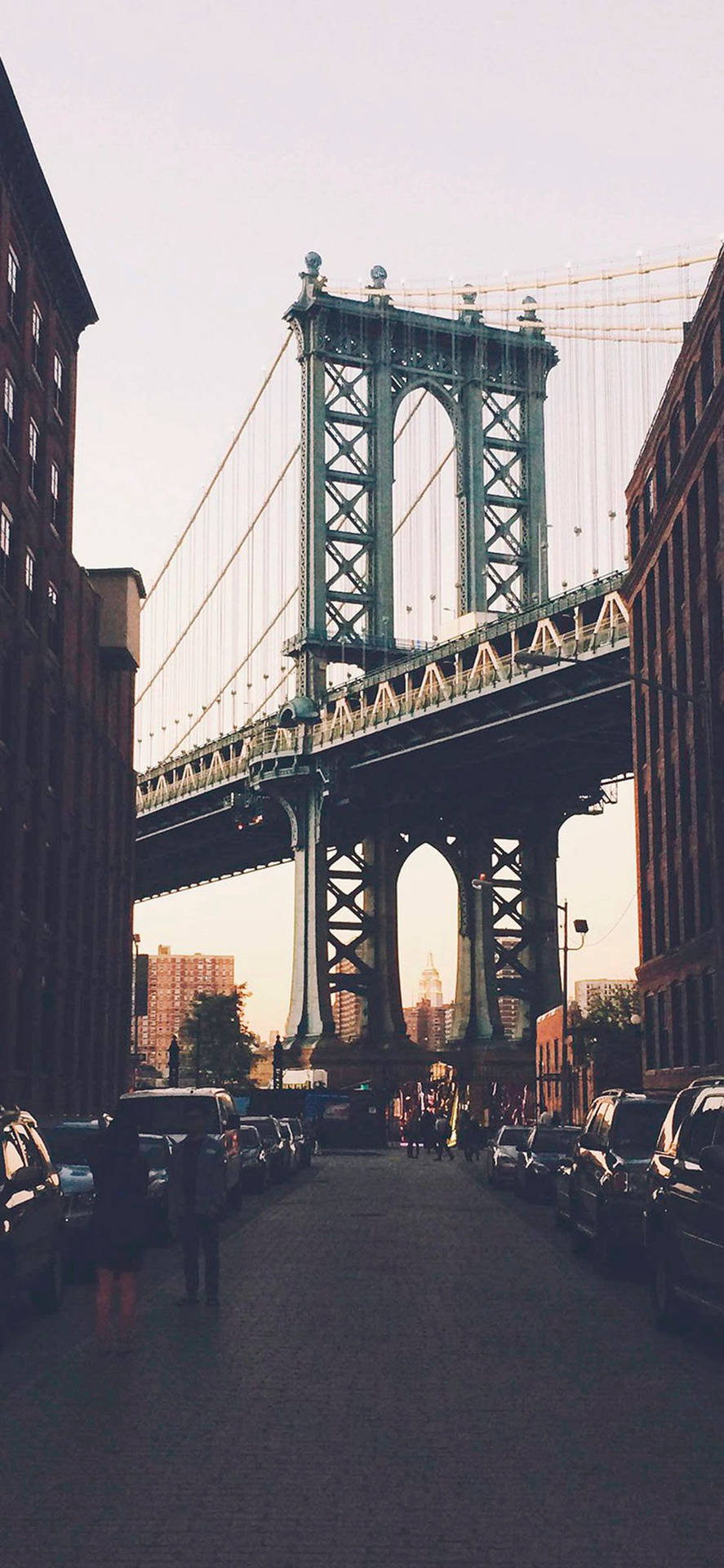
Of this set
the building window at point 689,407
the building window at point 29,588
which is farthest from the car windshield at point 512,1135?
the building window at point 689,407

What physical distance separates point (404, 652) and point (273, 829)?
16502 millimetres

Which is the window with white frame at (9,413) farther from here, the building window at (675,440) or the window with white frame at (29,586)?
the building window at (675,440)

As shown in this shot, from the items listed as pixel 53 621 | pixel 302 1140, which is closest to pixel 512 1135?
pixel 302 1140

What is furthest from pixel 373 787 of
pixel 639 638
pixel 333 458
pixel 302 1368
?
pixel 302 1368

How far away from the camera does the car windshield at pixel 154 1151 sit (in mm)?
24188

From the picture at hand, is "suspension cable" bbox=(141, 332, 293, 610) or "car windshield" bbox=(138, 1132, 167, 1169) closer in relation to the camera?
"car windshield" bbox=(138, 1132, 167, 1169)

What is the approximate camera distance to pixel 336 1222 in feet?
102

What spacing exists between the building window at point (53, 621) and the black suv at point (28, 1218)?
38932mm

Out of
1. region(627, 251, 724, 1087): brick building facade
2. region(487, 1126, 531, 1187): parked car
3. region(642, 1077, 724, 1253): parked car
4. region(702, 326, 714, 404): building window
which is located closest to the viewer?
region(642, 1077, 724, 1253): parked car

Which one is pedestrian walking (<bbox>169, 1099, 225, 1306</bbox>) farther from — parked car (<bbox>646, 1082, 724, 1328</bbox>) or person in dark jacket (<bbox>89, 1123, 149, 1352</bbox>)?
parked car (<bbox>646, 1082, 724, 1328</bbox>)

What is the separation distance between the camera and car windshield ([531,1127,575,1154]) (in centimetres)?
3619

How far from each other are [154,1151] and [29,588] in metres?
29.9

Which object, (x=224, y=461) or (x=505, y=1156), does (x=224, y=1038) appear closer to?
(x=224, y=461)

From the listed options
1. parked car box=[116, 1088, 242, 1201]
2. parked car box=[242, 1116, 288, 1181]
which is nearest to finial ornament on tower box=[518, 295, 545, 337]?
parked car box=[242, 1116, 288, 1181]
